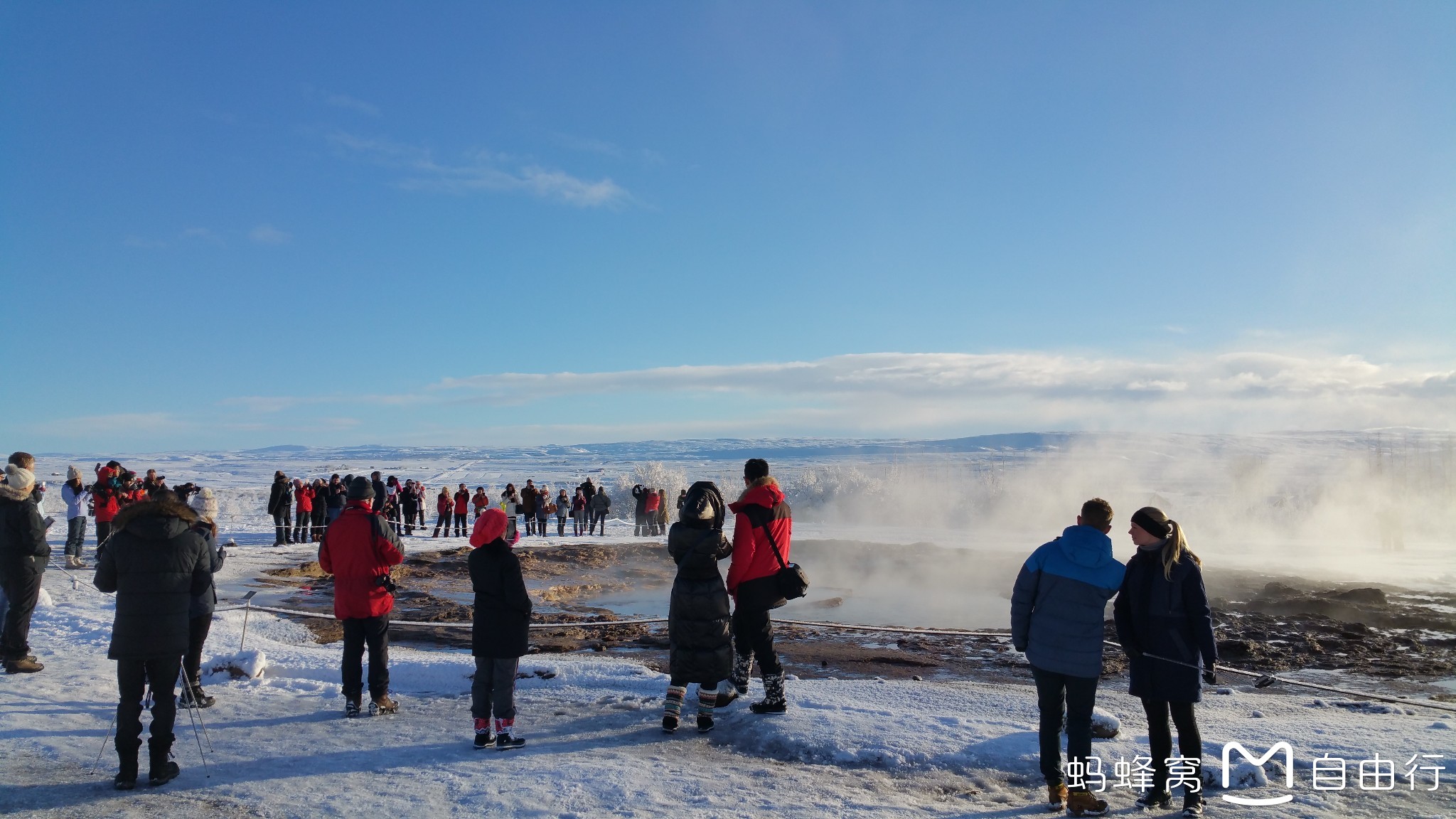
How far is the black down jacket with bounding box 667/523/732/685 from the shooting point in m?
5.81

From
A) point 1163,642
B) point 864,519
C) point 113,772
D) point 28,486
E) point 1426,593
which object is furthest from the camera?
point 864,519

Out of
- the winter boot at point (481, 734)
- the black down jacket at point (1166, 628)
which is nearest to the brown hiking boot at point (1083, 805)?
the black down jacket at point (1166, 628)

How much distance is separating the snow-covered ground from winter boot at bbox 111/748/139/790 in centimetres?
7

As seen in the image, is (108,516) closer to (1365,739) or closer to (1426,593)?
(1365,739)

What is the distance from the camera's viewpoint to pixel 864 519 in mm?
42062

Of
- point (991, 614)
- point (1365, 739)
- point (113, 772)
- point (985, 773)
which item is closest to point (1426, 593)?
point (991, 614)

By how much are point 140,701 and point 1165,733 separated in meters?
5.90

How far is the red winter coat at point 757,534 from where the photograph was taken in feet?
19.7

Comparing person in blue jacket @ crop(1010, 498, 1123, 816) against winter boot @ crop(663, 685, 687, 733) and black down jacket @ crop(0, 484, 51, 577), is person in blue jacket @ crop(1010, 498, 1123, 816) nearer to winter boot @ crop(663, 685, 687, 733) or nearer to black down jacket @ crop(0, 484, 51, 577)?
winter boot @ crop(663, 685, 687, 733)

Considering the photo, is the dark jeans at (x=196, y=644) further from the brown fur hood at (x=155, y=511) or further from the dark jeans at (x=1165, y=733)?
the dark jeans at (x=1165, y=733)

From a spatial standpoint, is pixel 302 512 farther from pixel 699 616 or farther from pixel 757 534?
pixel 757 534

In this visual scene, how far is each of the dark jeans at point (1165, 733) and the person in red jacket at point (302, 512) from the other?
21.9m

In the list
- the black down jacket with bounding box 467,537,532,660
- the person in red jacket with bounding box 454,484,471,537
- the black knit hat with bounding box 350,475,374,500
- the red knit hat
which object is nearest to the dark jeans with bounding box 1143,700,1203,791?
the black down jacket with bounding box 467,537,532,660

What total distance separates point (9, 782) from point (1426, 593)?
881 inches
